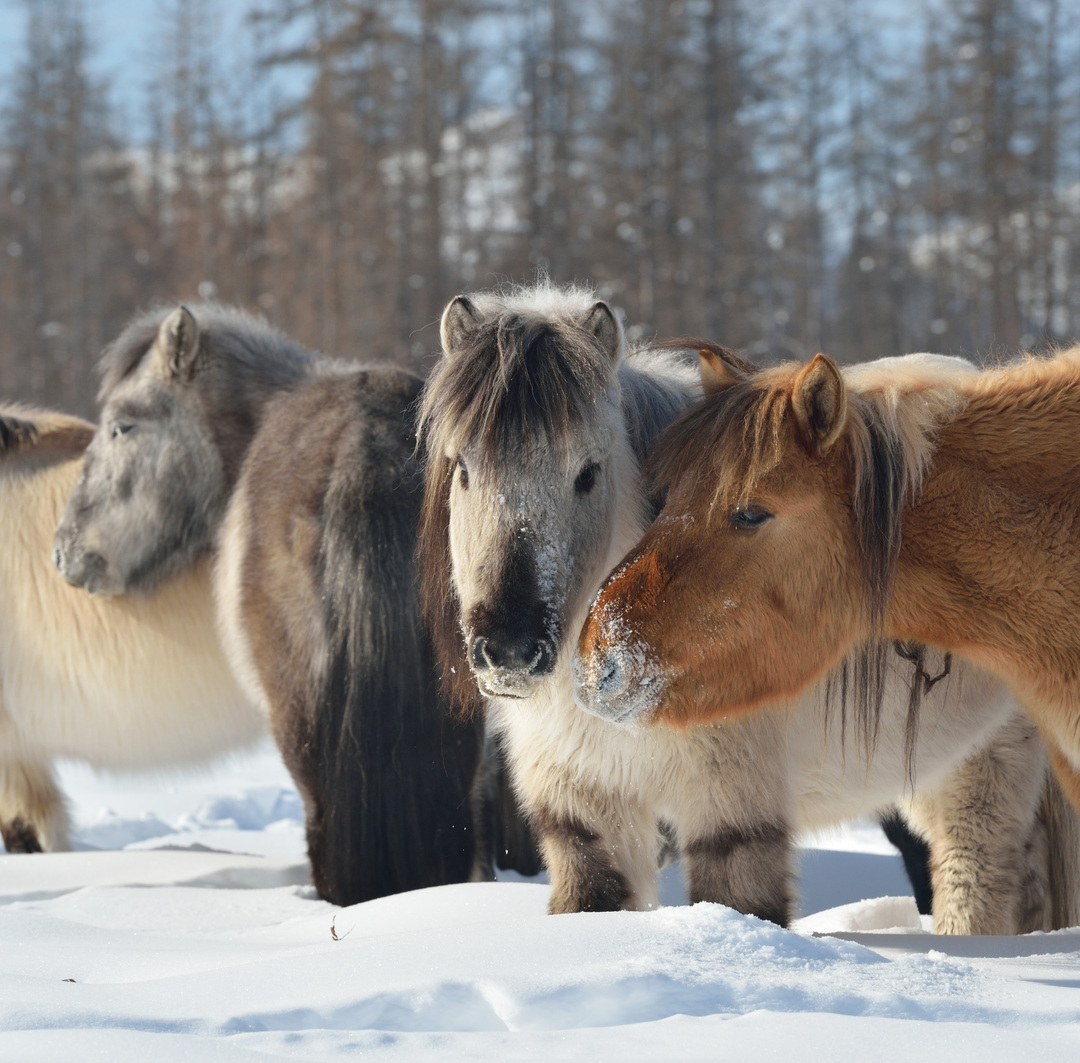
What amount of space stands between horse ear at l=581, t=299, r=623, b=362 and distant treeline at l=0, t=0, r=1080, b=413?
14.7m

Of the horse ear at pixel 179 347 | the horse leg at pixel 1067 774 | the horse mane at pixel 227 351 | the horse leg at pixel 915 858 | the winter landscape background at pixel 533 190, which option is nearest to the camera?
the horse leg at pixel 1067 774

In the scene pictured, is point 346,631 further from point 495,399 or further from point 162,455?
point 162,455

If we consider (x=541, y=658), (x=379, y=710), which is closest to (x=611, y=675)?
(x=541, y=658)

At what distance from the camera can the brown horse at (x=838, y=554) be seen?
2.85m

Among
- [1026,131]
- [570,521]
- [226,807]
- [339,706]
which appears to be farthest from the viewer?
[1026,131]

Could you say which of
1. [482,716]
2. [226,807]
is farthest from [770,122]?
[482,716]

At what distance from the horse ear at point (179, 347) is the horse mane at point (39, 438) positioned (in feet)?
3.03

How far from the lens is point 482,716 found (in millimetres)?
4480

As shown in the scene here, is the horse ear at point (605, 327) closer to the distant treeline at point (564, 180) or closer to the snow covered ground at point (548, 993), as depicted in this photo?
the snow covered ground at point (548, 993)

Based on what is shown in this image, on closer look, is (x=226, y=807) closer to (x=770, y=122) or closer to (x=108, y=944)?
(x=108, y=944)

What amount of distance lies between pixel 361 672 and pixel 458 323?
59.4 inches

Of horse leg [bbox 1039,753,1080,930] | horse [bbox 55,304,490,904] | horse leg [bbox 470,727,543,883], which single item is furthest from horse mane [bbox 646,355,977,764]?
horse leg [bbox 470,727,543,883]

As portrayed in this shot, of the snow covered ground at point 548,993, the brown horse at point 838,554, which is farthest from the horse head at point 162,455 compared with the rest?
the brown horse at point 838,554

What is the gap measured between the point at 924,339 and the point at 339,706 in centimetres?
2208
